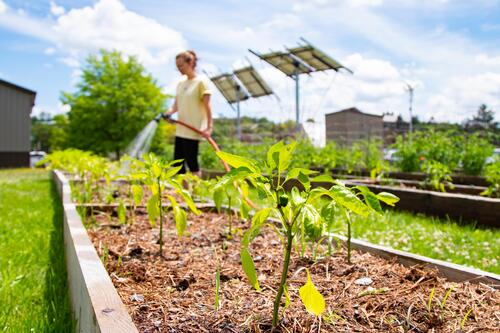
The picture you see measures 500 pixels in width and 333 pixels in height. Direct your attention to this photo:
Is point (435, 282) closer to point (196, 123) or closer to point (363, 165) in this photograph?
point (196, 123)

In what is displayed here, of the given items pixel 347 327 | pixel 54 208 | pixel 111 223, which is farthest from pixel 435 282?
pixel 54 208

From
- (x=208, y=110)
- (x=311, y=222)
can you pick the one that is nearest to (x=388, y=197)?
(x=311, y=222)

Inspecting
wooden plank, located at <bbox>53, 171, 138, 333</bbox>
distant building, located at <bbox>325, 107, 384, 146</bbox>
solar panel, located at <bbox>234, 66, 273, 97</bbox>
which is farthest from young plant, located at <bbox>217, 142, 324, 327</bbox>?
solar panel, located at <bbox>234, 66, 273, 97</bbox>

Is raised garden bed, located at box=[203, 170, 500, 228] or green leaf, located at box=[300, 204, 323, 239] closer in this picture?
green leaf, located at box=[300, 204, 323, 239]

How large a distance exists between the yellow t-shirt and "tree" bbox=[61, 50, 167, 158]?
23.8m

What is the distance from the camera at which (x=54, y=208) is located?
5348 mm

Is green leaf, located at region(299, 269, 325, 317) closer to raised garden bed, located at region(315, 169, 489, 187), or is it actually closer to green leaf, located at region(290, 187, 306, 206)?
green leaf, located at region(290, 187, 306, 206)

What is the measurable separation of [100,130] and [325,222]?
96.2 feet

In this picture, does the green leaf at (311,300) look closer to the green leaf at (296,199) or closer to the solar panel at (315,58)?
the green leaf at (296,199)

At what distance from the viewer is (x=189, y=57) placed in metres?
4.90

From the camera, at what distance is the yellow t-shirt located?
4961 mm

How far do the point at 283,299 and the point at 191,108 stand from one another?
12.5 ft

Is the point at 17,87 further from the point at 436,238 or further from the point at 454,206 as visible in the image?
the point at 436,238

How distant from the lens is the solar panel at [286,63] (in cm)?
1424
